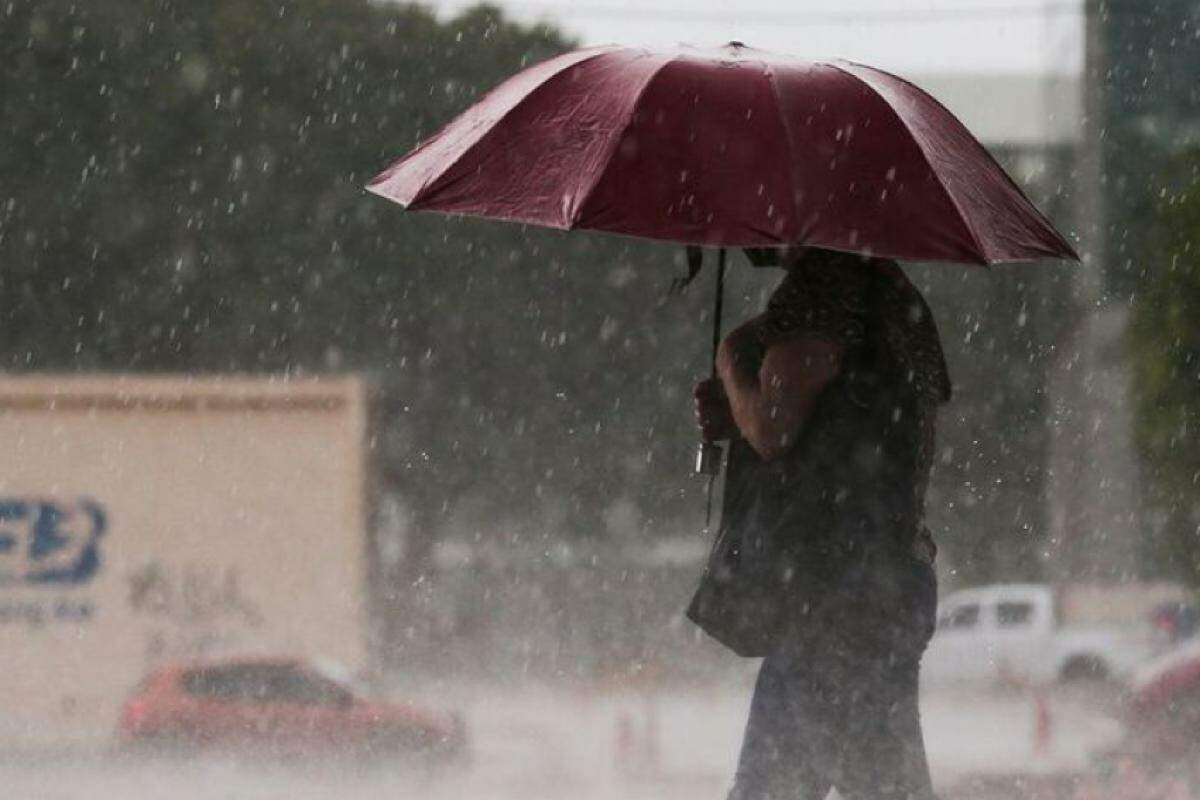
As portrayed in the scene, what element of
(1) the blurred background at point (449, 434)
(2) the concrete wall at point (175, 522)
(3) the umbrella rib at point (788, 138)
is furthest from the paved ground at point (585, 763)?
(3) the umbrella rib at point (788, 138)

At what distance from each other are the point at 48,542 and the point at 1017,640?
6.18 m

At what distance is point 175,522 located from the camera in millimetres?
14578

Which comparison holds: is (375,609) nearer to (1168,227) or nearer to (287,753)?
(287,753)

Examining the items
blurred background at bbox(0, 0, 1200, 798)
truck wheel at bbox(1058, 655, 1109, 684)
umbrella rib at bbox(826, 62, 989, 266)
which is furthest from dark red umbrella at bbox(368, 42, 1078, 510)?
truck wheel at bbox(1058, 655, 1109, 684)

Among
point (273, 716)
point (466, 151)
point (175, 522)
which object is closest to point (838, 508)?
point (466, 151)

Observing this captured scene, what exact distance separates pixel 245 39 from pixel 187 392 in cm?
311

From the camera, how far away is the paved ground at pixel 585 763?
970cm

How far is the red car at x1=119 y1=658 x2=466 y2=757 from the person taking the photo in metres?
10.9

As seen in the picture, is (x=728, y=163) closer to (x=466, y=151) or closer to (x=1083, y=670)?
(x=466, y=151)

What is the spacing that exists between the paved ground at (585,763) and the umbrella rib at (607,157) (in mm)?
5952

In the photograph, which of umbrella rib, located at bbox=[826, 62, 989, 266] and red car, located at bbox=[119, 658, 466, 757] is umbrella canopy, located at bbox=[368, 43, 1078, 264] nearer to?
umbrella rib, located at bbox=[826, 62, 989, 266]

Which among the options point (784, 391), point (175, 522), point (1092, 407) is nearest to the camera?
point (784, 391)

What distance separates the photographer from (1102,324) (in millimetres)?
10781

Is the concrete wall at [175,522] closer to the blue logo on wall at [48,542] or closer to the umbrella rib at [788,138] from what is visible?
the blue logo on wall at [48,542]
